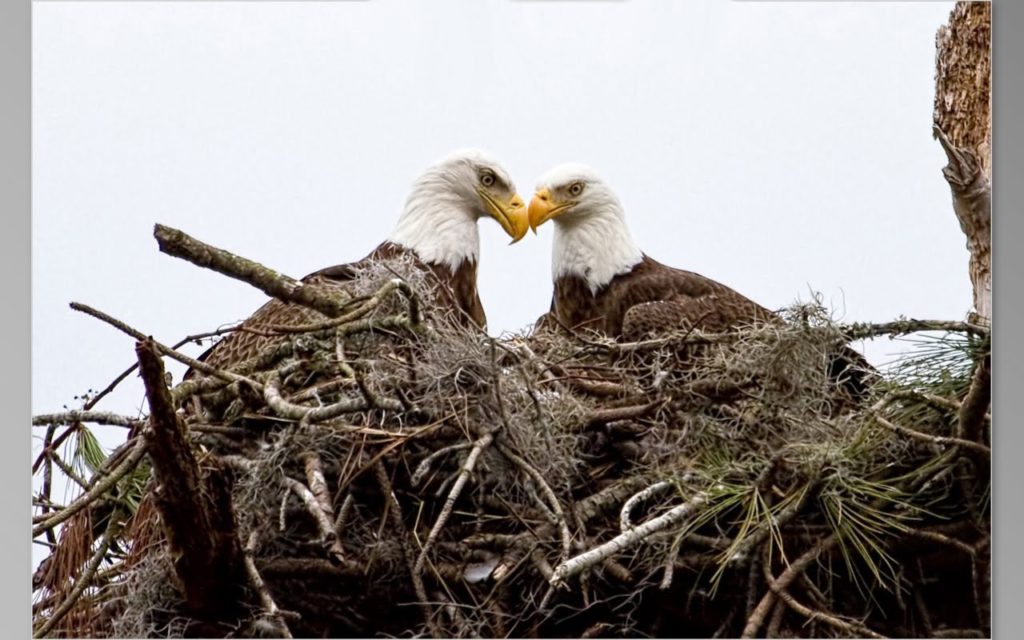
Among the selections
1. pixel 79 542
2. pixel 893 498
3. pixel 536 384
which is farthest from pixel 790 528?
pixel 79 542

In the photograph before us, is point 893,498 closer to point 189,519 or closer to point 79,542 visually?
point 189,519

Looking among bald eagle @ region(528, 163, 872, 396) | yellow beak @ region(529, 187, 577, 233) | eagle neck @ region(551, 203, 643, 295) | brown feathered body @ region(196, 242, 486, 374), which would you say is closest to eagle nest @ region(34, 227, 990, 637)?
brown feathered body @ region(196, 242, 486, 374)

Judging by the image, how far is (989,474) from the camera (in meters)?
2.92

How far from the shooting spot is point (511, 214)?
3.80 metres

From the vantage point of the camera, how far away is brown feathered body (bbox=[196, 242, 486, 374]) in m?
3.40

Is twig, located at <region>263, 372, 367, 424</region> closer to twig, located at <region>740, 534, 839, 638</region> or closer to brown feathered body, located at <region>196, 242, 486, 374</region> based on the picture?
brown feathered body, located at <region>196, 242, 486, 374</region>

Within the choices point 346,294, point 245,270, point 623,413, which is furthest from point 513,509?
point 245,270

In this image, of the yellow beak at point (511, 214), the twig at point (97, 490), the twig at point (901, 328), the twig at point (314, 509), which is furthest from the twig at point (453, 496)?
the yellow beak at point (511, 214)

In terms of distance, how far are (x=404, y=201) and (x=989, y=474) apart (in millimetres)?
1684

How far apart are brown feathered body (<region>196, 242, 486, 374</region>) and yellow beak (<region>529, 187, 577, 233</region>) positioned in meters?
0.19

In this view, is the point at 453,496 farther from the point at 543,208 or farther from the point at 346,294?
the point at 543,208

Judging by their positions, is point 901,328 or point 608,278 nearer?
point 901,328
